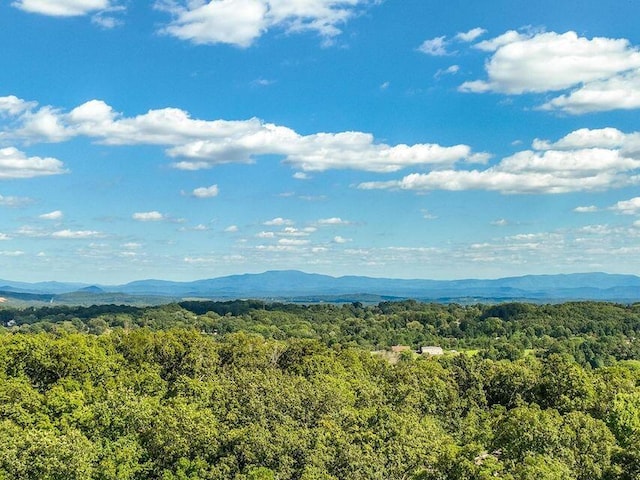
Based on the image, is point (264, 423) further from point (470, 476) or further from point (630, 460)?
point (630, 460)

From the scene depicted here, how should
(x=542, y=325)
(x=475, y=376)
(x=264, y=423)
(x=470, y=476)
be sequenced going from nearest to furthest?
(x=470, y=476) → (x=264, y=423) → (x=475, y=376) → (x=542, y=325)

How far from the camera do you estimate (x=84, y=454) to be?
38.4 metres

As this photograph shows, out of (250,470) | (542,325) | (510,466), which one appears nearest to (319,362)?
(250,470)

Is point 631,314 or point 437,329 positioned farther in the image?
point 437,329

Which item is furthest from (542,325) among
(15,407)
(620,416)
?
(15,407)

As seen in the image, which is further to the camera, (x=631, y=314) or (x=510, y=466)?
(x=631, y=314)

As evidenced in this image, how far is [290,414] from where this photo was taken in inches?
1868

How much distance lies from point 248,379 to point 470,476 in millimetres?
26094

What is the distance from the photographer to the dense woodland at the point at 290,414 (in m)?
37.2

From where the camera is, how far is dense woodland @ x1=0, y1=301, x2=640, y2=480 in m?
37.2

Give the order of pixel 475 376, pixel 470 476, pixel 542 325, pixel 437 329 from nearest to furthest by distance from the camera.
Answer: pixel 470 476 < pixel 475 376 < pixel 542 325 < pixel 437 329

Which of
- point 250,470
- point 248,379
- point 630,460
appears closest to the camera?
point 630,460

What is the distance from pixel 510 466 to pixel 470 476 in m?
3.06

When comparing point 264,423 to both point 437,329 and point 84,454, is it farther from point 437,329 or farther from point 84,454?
point 437,329
